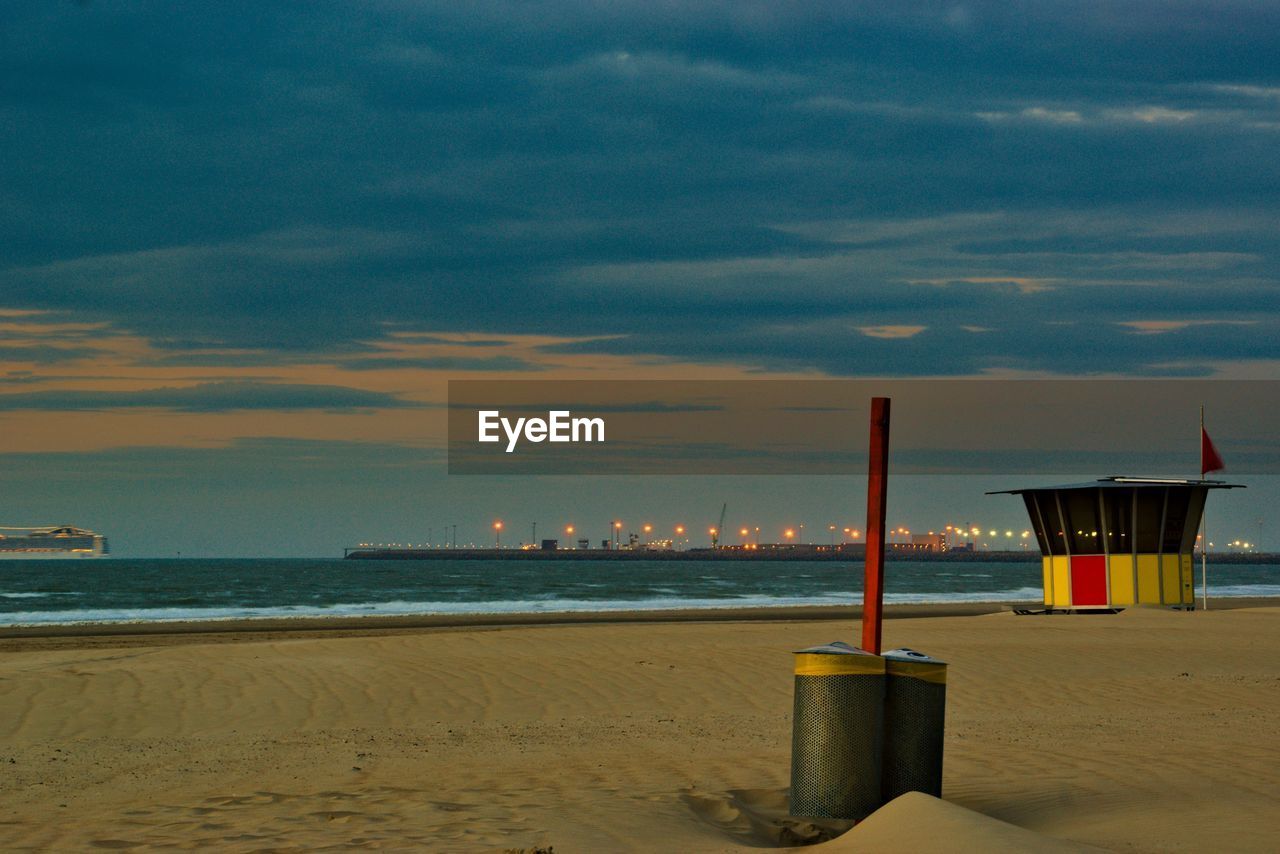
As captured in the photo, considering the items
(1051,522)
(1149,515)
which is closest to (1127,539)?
(1149,515)

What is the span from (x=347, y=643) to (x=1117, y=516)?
16674mm

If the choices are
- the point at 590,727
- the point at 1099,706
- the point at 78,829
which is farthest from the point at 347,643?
the point at 78,829

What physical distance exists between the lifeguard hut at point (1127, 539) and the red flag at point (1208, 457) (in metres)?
0.44

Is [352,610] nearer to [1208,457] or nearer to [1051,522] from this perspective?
[1051,522]

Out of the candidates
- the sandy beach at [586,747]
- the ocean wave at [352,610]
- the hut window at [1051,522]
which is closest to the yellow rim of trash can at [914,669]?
the sandy beach at [586,747]

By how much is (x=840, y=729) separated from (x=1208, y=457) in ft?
78.0

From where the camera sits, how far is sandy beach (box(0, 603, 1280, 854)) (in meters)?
7.89

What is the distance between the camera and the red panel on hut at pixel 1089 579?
2883 cm

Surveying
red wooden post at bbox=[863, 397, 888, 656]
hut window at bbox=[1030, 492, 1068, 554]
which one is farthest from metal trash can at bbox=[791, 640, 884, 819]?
hut window at bbox=[1030, 492, 1068, 554]

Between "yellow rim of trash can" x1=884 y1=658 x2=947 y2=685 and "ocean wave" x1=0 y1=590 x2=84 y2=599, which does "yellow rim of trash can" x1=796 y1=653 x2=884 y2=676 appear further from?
"ocean wave" x1=0 y1=590 x2=84 y2=599

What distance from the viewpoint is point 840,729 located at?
830cm

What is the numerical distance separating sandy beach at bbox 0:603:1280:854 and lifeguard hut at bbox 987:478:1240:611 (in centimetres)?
650

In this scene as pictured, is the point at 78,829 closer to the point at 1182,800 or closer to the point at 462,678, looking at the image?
the point at 1182,800

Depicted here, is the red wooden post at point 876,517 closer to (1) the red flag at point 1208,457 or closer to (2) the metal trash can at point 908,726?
(2) the metal trash can at point 908,726
